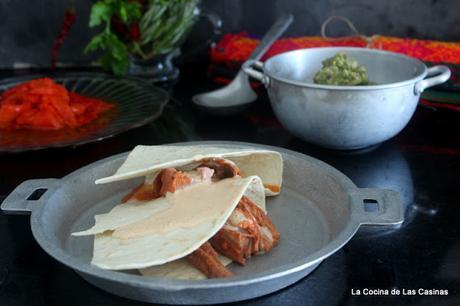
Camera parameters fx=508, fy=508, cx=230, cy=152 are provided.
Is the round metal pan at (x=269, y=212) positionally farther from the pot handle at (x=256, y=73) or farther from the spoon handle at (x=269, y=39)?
the spoon handle at (x=269, y=39)

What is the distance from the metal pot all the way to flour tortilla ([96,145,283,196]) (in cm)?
20

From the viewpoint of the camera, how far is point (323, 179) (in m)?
0.94

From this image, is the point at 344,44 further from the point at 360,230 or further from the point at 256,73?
the point at 360,230

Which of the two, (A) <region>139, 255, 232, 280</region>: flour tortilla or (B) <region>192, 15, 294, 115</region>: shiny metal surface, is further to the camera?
(B) <region>192, 15, 294, 115</region>: shiny metal surface

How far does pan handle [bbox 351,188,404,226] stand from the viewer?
0.75 m

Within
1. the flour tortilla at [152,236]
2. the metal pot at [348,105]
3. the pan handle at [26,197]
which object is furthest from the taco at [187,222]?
the metal pot at [348,105]

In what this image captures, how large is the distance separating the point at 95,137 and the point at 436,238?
75cm

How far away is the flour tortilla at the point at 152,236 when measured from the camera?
70cm

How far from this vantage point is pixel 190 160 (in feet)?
2.82

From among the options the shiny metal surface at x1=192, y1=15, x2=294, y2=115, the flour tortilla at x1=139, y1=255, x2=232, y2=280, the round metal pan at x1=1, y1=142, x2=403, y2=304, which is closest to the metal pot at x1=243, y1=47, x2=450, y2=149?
the round metal pan at x1=1, y1=142, x2=403, y2=304

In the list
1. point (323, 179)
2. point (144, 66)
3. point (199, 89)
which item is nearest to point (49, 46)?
point (144, 66)

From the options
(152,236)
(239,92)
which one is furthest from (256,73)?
(152,236)

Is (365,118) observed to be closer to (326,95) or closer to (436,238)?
(326,95)

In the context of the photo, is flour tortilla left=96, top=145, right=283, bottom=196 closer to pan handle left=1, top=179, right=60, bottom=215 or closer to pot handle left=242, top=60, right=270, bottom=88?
pan handle left=1, top=179, right=60, bottom=215
